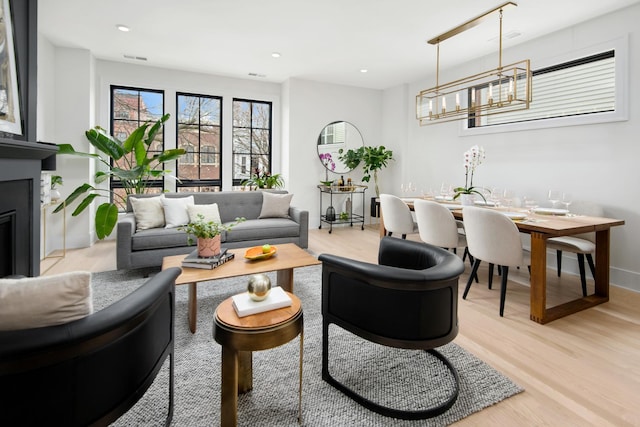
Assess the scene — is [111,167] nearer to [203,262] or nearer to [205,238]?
[205,238]

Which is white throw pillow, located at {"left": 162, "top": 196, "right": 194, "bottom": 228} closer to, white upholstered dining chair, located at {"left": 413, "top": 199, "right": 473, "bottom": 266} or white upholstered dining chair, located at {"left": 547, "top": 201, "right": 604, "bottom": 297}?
white upholstered dining chair, located at {"left": 413, "top": 199, "right": 473, "bottom": 266}

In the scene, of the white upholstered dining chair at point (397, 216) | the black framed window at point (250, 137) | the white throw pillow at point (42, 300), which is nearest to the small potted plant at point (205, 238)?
the white throw pillow at point (42, 300)

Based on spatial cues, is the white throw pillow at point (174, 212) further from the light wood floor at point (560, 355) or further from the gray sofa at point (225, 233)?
the light wood floor at point (560, 355)

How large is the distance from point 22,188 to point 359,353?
93.4 inches

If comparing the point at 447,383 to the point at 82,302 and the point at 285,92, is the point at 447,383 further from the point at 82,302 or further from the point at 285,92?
the point at 285,92

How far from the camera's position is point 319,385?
1.75 meters

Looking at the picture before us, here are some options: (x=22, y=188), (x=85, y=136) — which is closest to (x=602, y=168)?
(x=22, y=188)

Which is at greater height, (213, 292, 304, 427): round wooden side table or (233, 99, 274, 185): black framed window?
(233, 99, 274, 185): black framed window

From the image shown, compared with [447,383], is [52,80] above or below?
above

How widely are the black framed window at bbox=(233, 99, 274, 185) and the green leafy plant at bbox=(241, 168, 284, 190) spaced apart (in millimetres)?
203

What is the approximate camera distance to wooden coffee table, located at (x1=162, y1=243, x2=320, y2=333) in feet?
7.50

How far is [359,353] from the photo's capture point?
2047mm

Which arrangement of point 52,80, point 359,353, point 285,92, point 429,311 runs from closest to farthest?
1. point 429,311
2. point 359,353
3. point 52,80
4. point 285,92

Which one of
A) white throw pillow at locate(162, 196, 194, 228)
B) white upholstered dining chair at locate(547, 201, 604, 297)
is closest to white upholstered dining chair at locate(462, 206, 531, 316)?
white upholstered dining chair at locate(547, 201, 604, 297)
